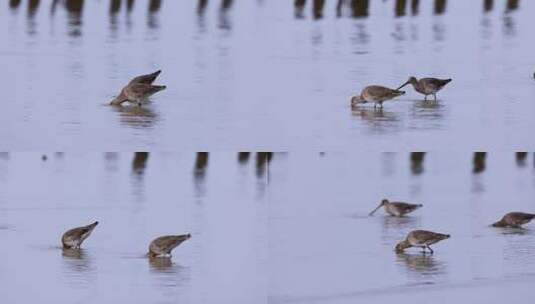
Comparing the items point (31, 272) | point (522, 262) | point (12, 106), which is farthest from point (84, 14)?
point (522, 262)

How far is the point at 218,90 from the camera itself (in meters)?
7.48

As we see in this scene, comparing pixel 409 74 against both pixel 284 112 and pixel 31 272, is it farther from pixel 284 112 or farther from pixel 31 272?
pixel 31 272

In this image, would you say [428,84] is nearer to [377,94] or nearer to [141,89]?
[377,94]

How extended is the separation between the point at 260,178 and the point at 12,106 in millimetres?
1085

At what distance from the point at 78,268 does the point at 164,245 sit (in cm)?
37

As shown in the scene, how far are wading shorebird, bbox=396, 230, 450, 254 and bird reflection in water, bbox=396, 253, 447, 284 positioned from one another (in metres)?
0.04

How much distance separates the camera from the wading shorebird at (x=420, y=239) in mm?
7355

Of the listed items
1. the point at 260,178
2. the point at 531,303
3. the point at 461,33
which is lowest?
the point at 531,303

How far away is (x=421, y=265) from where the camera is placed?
291 inches

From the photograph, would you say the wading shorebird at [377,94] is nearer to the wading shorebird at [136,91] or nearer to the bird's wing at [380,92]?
the bird's wing at [380,92]

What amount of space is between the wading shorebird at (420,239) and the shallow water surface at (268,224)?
0.04 meters

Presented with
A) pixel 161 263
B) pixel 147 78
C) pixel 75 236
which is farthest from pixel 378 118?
pixel 75 236

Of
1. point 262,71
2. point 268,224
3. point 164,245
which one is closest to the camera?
point 164,245

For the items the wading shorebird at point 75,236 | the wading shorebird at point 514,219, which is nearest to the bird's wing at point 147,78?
the wading shorebird at point 75,236
